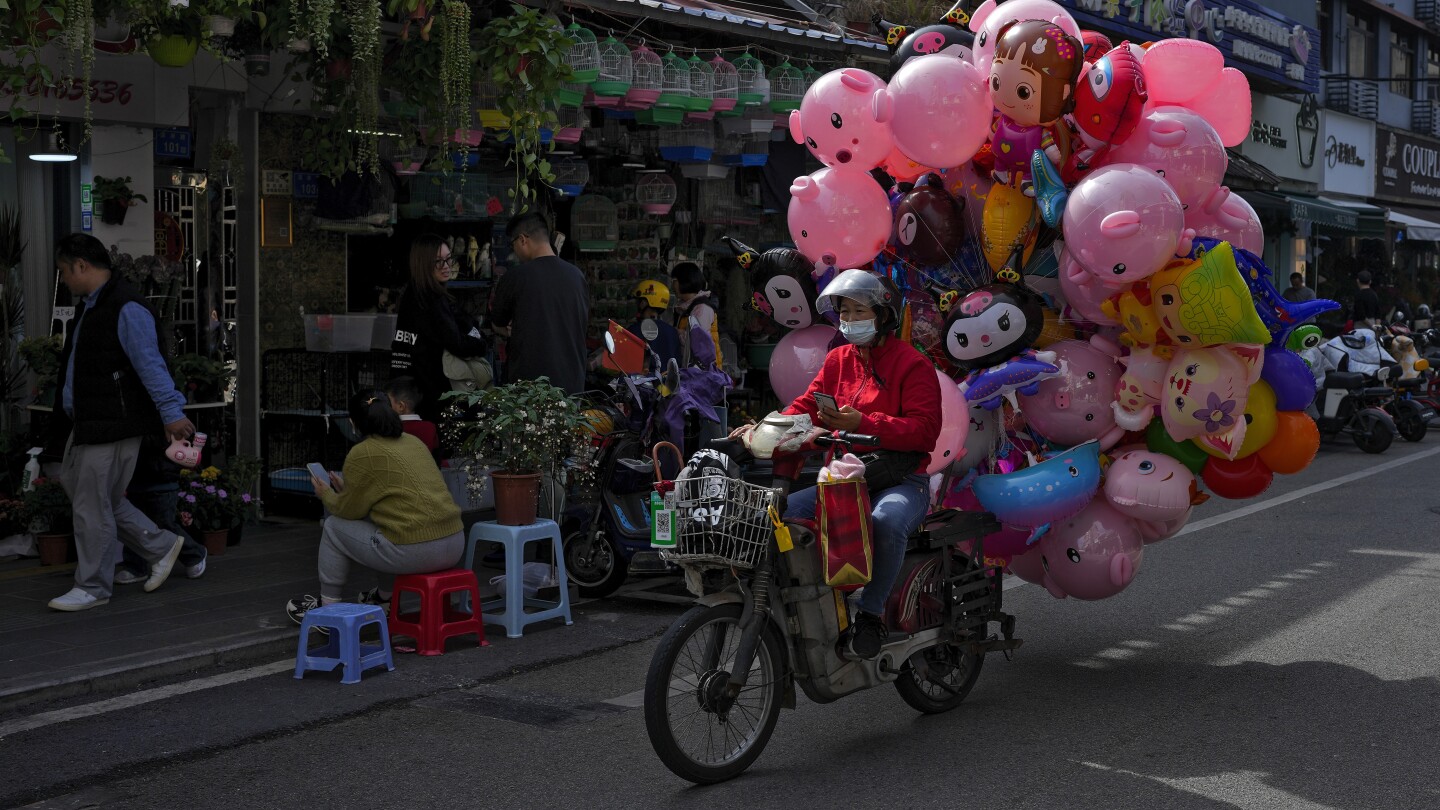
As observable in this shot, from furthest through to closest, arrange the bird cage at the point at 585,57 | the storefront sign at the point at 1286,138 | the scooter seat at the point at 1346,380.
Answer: the storefront sign at the point at 1286,138 → the scooter seat at the point at 1346,380 → the bird cage at the point at 585,57

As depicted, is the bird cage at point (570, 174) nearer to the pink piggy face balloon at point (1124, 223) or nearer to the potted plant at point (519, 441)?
the potted plant at point (519, 441)

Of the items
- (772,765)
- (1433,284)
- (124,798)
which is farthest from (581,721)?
(1433,284)

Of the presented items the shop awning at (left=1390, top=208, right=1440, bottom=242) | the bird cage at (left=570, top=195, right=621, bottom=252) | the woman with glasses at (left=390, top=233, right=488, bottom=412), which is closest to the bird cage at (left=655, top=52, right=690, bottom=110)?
the bird cage at (left=570, top=195, right=621, bottom=252)

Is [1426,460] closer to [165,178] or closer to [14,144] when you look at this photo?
[165,178]

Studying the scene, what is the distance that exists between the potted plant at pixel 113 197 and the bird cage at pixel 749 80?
485 centimetres

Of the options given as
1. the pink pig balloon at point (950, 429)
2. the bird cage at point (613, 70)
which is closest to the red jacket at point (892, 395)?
the pink pig balloon at point (950, 429)

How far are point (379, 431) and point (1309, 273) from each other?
28.5 meters

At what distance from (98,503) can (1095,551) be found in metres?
5.48

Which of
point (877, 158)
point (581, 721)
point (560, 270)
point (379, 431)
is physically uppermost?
point (877, 158)

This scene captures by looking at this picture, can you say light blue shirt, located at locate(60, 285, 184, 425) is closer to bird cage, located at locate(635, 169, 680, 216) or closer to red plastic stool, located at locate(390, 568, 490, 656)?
red plastic stool, located at locate(390, 568, 490, 656)

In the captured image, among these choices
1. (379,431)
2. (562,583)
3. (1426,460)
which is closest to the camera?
(379,431)

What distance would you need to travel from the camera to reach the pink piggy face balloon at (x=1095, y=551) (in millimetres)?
6773

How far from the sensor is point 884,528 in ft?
18.7

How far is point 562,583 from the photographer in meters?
8.20
